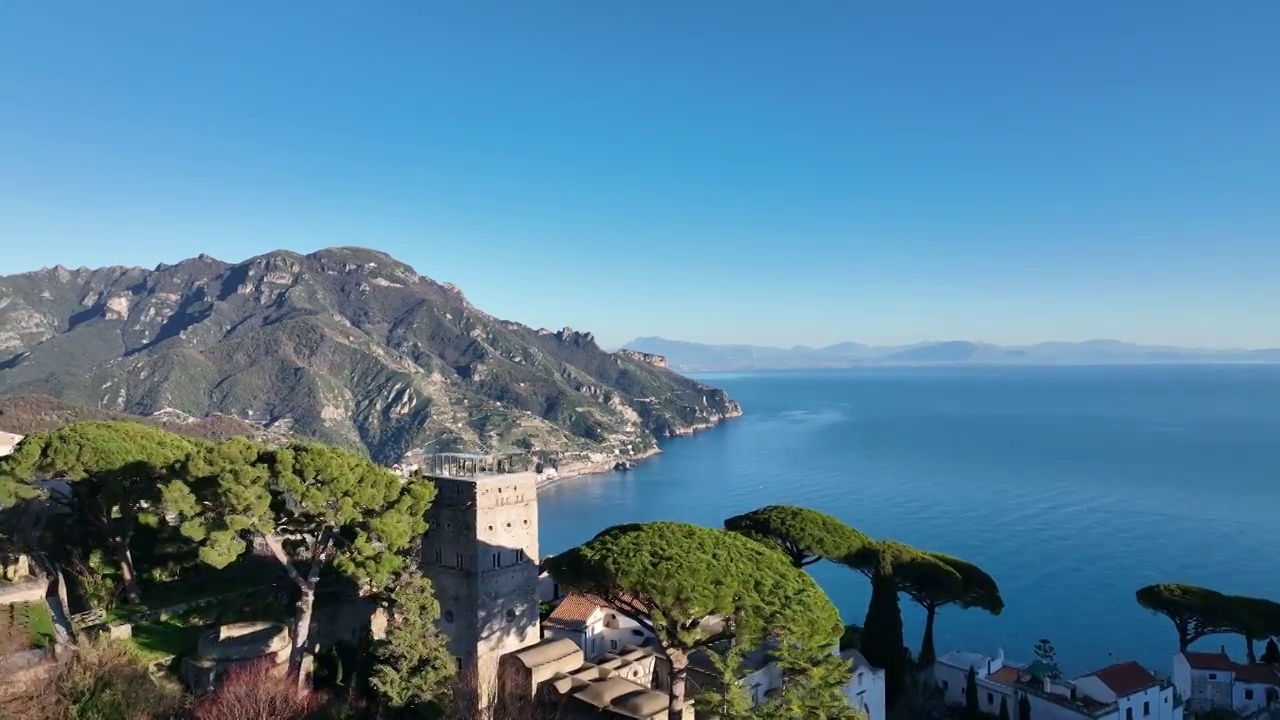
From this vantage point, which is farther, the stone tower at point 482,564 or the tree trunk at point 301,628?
the stone tower at point 482,564

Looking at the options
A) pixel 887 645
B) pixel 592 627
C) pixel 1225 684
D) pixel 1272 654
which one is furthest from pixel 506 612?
pixel 1272 654

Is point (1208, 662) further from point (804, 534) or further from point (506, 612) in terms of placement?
point (506, 612)

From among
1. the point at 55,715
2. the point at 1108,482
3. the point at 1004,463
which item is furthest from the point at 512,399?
the point at 55,715

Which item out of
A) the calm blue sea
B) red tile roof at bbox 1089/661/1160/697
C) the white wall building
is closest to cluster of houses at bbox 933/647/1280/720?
red tile roof at bbox 1089/661/1160/697

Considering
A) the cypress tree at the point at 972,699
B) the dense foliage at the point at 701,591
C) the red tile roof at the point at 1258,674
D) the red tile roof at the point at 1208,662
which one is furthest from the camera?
the red tile roof at the point at 1208,662

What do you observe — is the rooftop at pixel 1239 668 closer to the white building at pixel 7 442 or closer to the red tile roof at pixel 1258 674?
the red tile roof at pixel 1258 674

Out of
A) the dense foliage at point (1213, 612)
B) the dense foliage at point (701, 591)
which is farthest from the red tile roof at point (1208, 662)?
the dense foliage at point (701, 591)

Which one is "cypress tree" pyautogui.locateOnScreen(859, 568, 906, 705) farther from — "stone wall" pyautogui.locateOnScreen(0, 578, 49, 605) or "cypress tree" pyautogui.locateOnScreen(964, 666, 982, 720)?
"stone wall" pyautogui.locateOnScreen(0, 578, 49, 605)

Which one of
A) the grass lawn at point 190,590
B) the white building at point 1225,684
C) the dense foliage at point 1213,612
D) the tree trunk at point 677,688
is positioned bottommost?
the white building at point 1225,684

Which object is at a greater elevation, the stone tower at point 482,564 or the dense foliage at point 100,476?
the dense foliage at point 100,476
